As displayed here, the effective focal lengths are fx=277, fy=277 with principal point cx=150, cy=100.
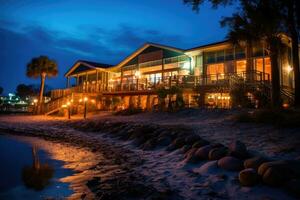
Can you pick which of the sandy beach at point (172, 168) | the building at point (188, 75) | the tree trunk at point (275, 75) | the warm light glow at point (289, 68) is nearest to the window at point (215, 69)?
the building at point (188, 75)

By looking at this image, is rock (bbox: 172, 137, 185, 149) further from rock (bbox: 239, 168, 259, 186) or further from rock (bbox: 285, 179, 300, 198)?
rock (bbox: 285, 179, 300, 198)

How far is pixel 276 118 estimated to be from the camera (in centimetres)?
1031

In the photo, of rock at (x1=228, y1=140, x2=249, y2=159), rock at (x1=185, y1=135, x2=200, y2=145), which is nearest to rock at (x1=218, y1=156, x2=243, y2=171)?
rock at (x1=228, y1=140, x2=249, y2=159)

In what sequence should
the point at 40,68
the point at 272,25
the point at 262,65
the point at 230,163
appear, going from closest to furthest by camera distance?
the point at 230,163 < the point at 272,25 < the point at 262,65 < the point at 40,68

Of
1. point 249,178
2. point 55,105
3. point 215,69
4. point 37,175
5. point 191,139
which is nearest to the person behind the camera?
point 249,178

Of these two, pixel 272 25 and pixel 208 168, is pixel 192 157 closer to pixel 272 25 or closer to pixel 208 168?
pixel 208 168

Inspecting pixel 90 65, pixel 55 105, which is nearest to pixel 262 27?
pixel 55 105

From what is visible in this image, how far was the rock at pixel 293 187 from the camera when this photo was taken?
495 centimetres

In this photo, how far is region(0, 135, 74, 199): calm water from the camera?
579cm

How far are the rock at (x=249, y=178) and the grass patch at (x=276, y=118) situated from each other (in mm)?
4581

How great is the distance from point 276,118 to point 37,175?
27.4 feet

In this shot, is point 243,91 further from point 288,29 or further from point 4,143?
point 4,143

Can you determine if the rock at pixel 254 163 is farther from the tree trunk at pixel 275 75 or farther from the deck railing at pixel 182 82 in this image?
the deck railing at pixel 182 82

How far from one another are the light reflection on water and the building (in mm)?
11210
